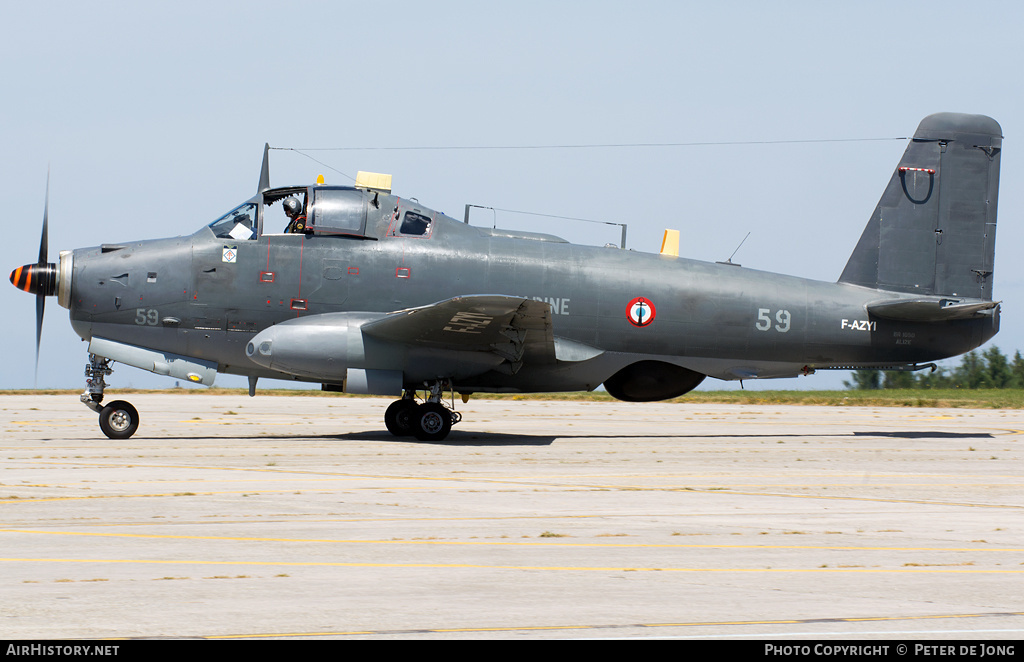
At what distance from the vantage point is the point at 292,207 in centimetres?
1588

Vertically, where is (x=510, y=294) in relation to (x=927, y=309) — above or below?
below

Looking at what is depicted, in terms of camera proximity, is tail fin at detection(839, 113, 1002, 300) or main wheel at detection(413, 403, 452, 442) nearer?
main wheel at detection(413, 403, 452, 442)

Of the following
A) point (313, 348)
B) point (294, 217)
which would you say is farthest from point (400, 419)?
point (294, 217)

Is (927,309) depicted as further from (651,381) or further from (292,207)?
(292,207)

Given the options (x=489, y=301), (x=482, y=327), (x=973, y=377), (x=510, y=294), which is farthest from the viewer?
(x=973, y=377)

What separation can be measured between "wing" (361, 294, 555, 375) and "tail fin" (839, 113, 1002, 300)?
650cm

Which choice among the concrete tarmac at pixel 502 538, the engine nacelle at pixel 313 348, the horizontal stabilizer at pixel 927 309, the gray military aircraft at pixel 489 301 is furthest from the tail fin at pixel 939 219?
the engine nacelle at pixel 313 348

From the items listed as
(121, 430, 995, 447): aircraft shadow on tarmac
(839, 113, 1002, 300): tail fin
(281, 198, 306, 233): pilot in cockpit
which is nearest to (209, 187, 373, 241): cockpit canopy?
(281, 198, 306, 233): pilot in cockpit

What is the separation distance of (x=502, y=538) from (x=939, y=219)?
14.0 meters

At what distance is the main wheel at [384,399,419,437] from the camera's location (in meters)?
16.2

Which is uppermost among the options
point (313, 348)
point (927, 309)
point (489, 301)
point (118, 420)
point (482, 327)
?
point (927, 309)

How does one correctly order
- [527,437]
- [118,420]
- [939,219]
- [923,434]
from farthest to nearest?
[923,434]
[939,219]
[527,437]
[118,420]

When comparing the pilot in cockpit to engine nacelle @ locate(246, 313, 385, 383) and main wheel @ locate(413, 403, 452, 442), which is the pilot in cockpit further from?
main wheel @ locate(413, 403, 452, 442)

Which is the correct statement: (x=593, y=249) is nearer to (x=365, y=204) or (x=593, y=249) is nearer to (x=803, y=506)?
(x=365, y=204)
